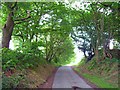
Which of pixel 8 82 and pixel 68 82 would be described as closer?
pixel 8 82

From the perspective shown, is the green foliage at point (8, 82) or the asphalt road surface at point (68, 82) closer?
the green foliage at point (8, 82)

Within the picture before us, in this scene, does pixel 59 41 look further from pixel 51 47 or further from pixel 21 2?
pixel 21 2

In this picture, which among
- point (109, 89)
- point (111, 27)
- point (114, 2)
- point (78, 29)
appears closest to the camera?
point (109, 89)

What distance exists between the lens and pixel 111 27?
3125 centimetres

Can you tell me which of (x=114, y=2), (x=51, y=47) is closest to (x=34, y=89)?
(x=114, y=2)

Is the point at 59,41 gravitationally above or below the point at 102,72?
above

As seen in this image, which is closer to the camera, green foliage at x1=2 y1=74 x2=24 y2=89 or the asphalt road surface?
green foliage at x1=2 y1=74 x2=24 y2=89

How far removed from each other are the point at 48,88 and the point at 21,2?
6.60m

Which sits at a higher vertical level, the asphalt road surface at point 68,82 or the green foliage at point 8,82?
the green foliage at point 8,82

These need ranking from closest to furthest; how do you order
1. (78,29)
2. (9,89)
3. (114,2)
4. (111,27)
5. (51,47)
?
(9,89)
(114,2)
(111,27)
(78,29)
(51,47)

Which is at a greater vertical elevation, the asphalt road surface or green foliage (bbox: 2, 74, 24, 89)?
green foliage (bbox: 2, 74, 24, 89)

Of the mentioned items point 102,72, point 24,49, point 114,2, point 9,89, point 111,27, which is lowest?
A: point 102,72

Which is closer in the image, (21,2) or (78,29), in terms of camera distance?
(21,2)

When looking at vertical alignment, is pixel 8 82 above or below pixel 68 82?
above
